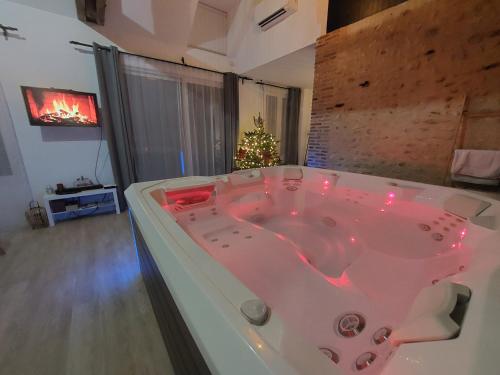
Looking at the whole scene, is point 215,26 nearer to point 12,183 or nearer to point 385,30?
point 385,30

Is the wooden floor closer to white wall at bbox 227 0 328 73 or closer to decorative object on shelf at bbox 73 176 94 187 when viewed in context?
decorative object on shelf at bbox 73 176 94 187

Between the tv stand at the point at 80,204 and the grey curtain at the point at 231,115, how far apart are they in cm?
183

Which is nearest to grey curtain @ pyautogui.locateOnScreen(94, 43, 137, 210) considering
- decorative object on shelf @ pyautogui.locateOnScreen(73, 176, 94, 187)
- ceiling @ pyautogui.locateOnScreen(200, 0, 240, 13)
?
decorative object on shelf @ pyautogui.locateOnScreen(73, 176, 94, 187)

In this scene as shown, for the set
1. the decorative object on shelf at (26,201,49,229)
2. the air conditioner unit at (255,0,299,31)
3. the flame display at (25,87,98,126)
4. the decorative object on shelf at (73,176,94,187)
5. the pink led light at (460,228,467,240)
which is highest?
the air conditioner unit at (255,0,299,31)

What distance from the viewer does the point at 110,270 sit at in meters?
1.50

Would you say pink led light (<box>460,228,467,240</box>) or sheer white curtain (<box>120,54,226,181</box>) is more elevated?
sheer white curtain (<box>120,54,226,181</box>)

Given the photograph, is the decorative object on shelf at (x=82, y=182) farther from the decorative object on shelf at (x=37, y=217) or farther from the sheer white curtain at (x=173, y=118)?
the sheer white curtain at (x=173, y=118)

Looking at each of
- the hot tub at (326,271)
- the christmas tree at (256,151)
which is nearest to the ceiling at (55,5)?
the hot tub at (326,271)

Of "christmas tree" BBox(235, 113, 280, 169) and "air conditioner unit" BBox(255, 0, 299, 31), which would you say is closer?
"air conditioner unit" BBox(255, 0, 299, 31)

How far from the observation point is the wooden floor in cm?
91

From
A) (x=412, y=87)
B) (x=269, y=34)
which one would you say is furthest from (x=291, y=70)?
(x=412, y=87)

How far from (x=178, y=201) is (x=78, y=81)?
7.07 ft

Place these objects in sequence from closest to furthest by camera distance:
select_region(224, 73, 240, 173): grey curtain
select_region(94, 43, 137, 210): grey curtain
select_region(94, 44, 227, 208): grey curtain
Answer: select_region(94, 43, 137, 210): grey curtain < select_region(94, 44, 227, 208): grey curtain < select_region(224, 73, 240, 173): grey curtain

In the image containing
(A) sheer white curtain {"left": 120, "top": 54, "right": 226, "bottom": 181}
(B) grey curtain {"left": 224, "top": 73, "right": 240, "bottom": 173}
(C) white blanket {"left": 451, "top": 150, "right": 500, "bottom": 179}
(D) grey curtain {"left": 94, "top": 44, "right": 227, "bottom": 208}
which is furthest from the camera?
(B) grey curtain {"left": 224, "top": 73, "right": 240, "bottom": 173}
